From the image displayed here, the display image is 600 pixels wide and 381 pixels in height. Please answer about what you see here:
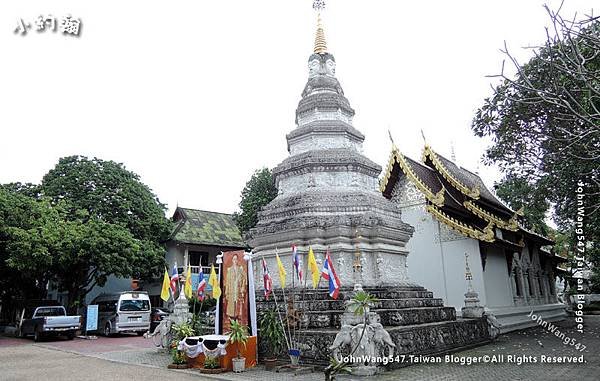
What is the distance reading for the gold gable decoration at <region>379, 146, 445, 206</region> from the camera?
59.7 ft

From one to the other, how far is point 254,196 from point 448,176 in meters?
13.3

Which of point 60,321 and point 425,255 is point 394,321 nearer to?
point 425,255

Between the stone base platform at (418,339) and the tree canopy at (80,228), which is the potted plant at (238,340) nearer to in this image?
the stone base platform at (418,339)

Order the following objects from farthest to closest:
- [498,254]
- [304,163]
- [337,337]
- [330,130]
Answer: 1. [498,254]
2. [330,130]
3. [304,163]
4. [337,337]

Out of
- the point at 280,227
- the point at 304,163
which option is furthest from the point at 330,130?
the point at 280,227

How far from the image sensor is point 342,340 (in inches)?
355

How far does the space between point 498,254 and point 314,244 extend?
1054 centimetres

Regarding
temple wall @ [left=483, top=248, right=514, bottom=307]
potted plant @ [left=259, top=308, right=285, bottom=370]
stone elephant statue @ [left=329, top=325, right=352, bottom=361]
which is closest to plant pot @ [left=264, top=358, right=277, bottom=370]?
potted plant @ [left=259, top=308, right=285, bottom=370]

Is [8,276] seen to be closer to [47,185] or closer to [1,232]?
[1,232]

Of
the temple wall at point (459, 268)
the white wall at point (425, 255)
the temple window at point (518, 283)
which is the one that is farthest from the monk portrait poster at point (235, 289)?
the temple window at point (518, 283)

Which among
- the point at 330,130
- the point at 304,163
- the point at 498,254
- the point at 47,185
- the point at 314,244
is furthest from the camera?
the point at 47,185

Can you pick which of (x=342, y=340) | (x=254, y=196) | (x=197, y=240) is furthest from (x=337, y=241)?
(x=197, y=240)

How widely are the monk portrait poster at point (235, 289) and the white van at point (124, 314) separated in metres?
11.9

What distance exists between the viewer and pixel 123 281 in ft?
100
